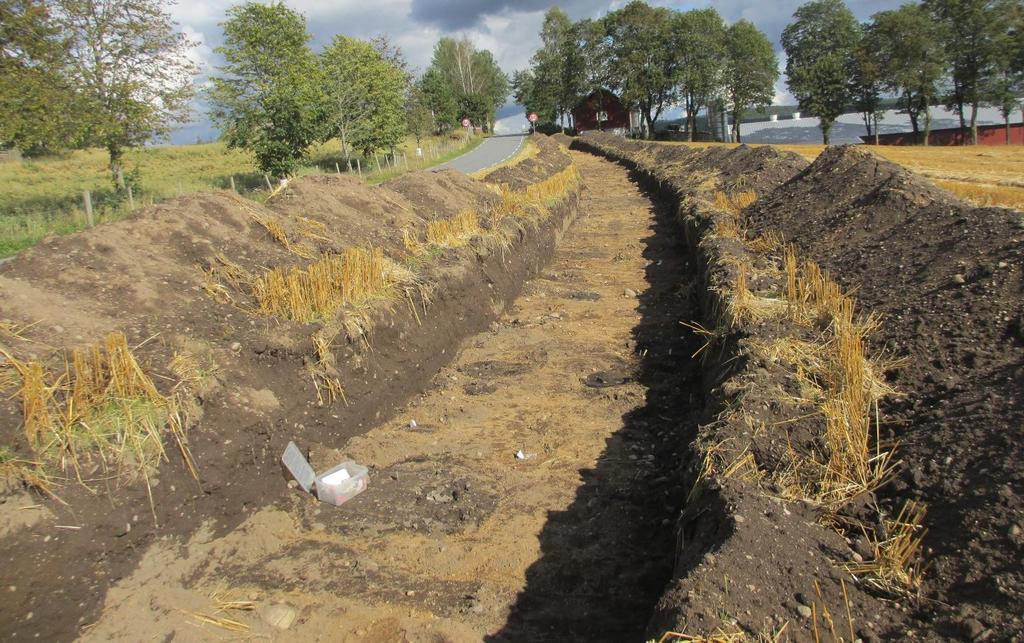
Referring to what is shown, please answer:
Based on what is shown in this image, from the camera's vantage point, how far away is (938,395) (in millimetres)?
3924

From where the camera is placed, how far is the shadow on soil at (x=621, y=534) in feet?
11.1

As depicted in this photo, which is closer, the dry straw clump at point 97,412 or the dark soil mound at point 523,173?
the dry straw clump at point 97,412

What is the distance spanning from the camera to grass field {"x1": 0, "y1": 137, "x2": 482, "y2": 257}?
14.1m

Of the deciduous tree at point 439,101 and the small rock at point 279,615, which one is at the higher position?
the deciduous tree at point 439,101

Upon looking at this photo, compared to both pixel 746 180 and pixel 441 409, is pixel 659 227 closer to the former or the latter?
pixel 746 180

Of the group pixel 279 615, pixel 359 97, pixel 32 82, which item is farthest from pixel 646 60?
pixel 279 615

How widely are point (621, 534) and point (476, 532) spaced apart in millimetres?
962

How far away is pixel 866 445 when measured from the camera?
11.7 feet

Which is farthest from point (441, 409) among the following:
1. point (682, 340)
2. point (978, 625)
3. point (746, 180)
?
point (746, 180)

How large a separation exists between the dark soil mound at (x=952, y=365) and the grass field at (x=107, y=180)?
8.78 metres

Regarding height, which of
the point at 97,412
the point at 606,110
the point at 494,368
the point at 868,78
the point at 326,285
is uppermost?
the point at 606,110

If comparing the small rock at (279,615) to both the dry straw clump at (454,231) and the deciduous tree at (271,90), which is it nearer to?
the dry straw clump at (454,231)

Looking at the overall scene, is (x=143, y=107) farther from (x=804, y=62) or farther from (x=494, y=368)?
(x=804, y=62)

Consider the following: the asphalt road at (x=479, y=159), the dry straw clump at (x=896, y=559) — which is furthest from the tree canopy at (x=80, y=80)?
the dry straw clump at (x=896, y=559)
